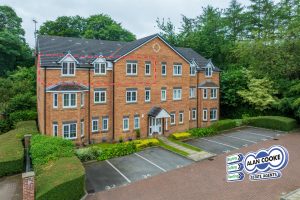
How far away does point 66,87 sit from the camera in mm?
23953

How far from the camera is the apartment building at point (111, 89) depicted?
78.7 ft

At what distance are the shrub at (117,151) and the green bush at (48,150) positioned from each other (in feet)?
11.5

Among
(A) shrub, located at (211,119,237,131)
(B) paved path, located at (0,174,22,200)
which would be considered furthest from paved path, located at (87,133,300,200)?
(A) shrub, located at (211,119,237,131)

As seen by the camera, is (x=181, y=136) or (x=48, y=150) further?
(x=181, y=136)

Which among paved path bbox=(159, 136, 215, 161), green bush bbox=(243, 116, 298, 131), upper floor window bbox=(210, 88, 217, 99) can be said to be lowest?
paved path bbox=(159, 136, 215, 161)

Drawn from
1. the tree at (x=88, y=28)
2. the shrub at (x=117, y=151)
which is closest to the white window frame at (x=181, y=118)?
the shrub at (x=117, y=151)

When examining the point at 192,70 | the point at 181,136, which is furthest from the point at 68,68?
the point at 192,70

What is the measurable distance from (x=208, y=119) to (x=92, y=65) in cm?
1834

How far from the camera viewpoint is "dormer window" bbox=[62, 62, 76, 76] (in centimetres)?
2430

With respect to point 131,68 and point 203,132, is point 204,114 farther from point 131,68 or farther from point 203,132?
point 131,68

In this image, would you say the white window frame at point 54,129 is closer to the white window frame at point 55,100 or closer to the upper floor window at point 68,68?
the white window frame at point 55,100

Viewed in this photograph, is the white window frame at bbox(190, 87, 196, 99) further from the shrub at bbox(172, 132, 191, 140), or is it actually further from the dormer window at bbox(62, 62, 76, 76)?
the dormer window at bbox(62, 62, 76, 76)

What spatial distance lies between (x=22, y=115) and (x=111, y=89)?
12746mm

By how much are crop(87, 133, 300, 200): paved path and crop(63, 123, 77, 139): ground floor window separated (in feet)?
34.5
